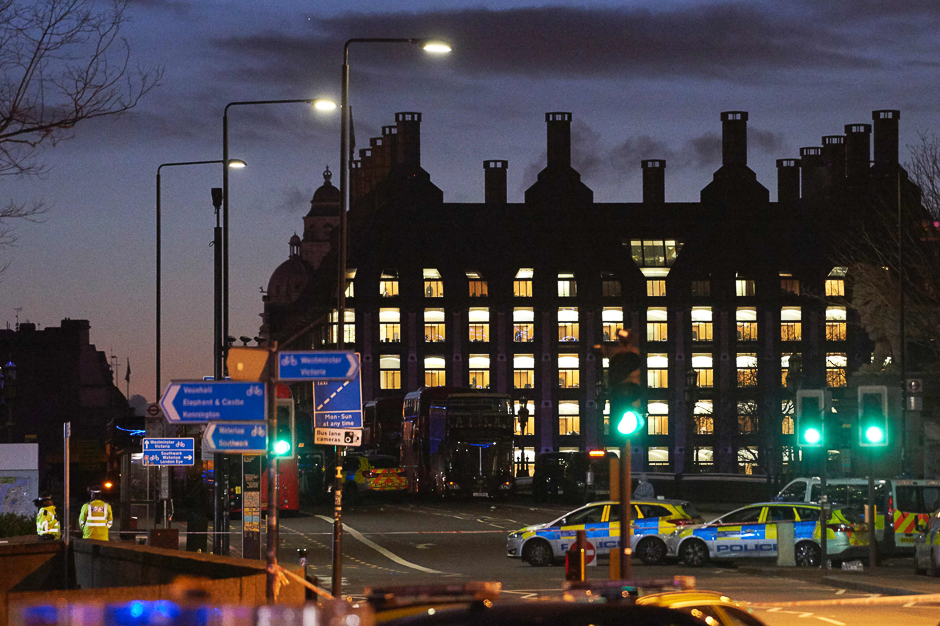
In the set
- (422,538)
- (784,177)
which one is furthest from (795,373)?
(784,177)

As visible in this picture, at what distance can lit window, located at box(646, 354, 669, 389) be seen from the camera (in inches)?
3868

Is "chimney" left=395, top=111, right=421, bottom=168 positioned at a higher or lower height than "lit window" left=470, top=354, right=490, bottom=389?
higher

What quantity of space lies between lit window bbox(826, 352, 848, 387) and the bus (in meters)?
48.3

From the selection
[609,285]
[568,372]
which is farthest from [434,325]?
[609,285]

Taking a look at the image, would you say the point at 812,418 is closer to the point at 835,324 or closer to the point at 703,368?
the point at 703,368

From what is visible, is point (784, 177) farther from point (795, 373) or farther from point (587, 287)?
point (795, 373)

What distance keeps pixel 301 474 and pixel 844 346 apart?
54.3m

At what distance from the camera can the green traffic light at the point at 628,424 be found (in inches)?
597

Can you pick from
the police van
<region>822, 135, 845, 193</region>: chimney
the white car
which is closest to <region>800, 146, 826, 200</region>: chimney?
<region>822, 135, 845, 193</region>: chimney

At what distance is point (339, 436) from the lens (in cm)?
1872

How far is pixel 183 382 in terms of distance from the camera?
43.8 ft

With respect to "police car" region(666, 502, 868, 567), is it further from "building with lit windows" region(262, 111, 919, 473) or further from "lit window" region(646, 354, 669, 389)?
"lit window" region(646, 354, 669, 389)

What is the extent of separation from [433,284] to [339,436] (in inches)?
3091

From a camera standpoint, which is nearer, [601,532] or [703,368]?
[601,532]
